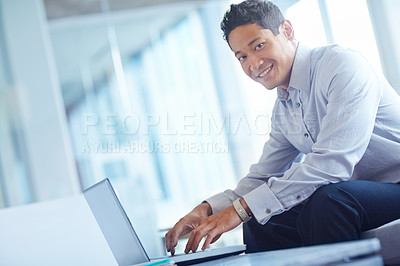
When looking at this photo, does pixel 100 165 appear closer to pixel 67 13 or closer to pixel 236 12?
pixel 67 13

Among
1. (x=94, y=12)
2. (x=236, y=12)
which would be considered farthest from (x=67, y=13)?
(x=236, y=12)

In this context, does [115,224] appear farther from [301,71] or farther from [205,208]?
[301,71]

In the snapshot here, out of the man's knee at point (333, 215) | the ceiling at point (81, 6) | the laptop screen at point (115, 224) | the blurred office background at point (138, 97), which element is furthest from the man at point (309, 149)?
the ceiling at point (81, 6)

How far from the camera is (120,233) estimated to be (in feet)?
4.21

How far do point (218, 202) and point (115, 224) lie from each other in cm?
53

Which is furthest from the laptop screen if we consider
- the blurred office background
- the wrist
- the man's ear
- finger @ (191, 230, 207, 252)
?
the blurred office background

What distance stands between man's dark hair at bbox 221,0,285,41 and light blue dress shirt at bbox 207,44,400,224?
13cm

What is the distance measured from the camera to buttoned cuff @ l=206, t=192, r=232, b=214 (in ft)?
5.65

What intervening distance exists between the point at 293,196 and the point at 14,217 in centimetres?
82

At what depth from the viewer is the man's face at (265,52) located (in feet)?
5.77

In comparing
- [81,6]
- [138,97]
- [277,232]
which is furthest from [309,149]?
[81,6]

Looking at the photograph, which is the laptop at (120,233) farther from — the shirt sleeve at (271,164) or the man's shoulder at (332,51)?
the man's shoulder at (332,51)

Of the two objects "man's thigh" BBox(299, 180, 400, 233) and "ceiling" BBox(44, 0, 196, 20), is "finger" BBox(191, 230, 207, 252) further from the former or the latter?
"ceiling" BBox(44, 0, 196, 20)

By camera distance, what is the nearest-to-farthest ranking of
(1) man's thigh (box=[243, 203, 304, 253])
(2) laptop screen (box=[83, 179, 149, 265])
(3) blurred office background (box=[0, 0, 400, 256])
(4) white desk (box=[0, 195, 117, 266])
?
(2) laptop screen (box=[83, 179, 149, 265]) → (4) white desk (box=[0, 195, 117, 266]) → (1) man's thigh (box=[243, 203, 304, 253]) → (3) blurred office background (box=[0, 0, 400, 256])
